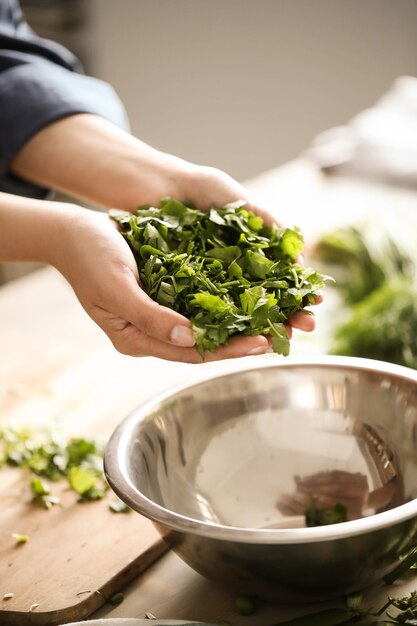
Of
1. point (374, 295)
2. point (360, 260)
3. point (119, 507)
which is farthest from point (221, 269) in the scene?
point (360, 260)

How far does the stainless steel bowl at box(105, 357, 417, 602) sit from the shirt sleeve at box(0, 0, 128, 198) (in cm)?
67

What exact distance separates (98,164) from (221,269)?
497mm

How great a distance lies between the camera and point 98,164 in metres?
1.54

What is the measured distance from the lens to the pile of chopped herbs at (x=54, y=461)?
4.35 ft

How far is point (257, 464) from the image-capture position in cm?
121

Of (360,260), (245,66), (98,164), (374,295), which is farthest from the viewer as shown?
(245,66)

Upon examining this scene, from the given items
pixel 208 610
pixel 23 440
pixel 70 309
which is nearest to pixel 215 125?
pixel 70 309

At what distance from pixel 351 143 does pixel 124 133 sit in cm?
142

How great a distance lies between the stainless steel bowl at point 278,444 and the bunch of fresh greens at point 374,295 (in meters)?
0.54

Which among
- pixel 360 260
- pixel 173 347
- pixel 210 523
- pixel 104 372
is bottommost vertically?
pixel 104 372

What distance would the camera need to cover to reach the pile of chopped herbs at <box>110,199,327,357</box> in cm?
107

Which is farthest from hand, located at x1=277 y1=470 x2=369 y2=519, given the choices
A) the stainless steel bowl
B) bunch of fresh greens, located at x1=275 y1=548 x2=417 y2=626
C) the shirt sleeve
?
the shirt sleeve

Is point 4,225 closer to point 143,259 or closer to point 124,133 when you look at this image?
point 143,259

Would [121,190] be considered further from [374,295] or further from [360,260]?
[360,260]
